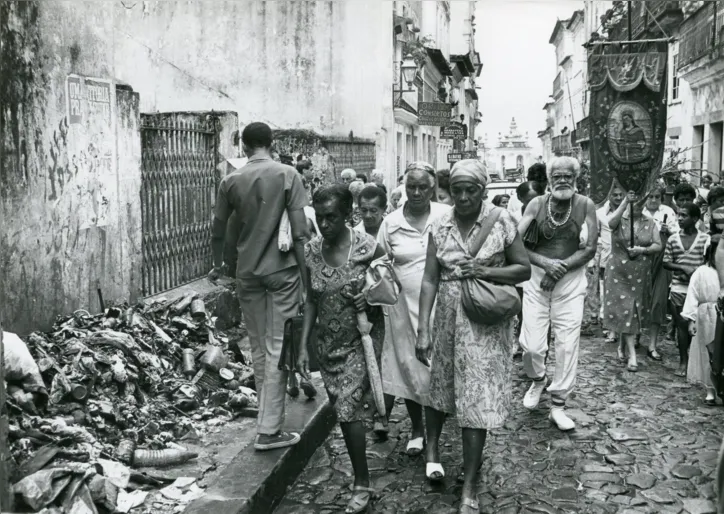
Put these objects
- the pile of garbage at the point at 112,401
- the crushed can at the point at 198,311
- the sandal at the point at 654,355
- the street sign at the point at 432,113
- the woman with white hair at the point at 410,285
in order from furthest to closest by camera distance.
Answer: the street sign at the point at 432,113 → the sandal at the point at 654,355 → the crushed can at the point at 198,311 → the woman with white hair at the point at 410,285 → the pile of garbage at the point at 112,401

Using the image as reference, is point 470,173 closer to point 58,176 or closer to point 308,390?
point 308,390

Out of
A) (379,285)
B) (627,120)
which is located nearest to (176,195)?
(379,285)

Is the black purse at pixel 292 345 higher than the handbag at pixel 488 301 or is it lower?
lower

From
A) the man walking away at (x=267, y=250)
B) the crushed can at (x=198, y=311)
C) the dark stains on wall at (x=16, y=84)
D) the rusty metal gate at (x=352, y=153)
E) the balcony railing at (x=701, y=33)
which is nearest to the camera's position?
the man walking away at (x=267, y=250)

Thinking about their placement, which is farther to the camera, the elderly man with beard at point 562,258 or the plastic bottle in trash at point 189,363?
the plastic bottle in trash at point 189,363

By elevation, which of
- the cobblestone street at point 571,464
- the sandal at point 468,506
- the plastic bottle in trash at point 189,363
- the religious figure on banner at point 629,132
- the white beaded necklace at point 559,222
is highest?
the religious figure on banner at point 629,132

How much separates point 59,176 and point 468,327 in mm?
3724

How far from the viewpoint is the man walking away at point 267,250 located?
526 cm

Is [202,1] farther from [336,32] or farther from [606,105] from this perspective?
[606,105]

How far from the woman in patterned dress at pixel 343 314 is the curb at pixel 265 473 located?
52cm

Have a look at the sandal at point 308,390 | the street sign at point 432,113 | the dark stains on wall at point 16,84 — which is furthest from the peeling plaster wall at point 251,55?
the sandal at point 308,390

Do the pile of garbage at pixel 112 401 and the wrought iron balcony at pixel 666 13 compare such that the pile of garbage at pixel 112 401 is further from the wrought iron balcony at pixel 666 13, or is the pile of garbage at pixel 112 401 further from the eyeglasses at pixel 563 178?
the wrought iron balcony at pixel 666 13

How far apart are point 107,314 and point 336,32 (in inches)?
602

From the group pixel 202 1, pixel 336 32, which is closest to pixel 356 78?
pixel 336 32
